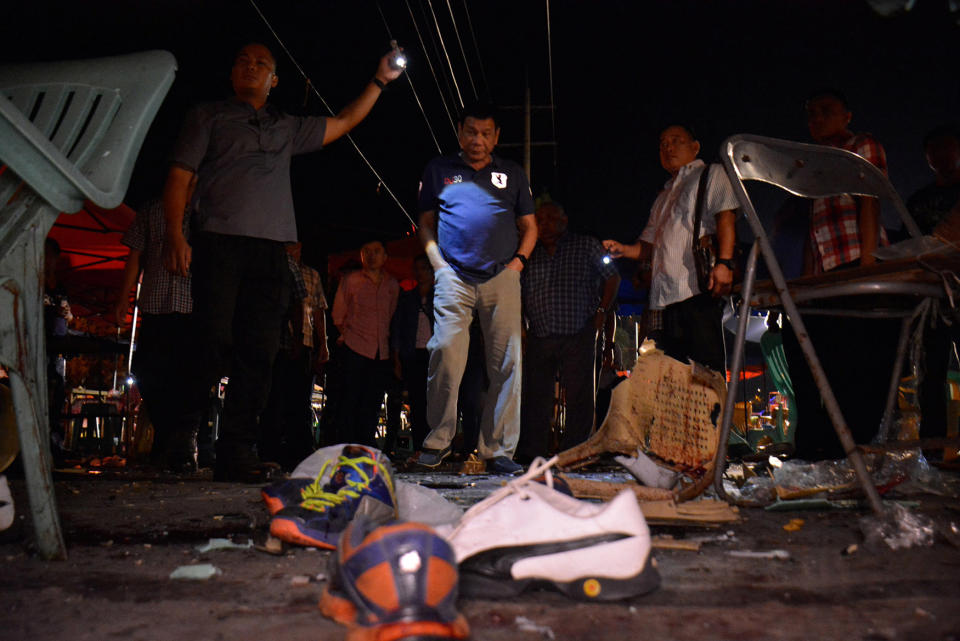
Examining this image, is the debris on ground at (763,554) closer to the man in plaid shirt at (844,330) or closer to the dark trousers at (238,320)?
the man in plaid shirt at (844,330)

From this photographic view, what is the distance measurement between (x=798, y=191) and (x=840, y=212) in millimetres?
1102

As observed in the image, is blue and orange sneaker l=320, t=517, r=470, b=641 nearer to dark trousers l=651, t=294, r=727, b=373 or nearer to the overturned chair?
the overturned chair

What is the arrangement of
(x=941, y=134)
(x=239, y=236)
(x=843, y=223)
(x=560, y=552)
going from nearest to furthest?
(x=560, y=552) → (x=239, y=236) → (x=843, y=223) → (x=941, y=134)

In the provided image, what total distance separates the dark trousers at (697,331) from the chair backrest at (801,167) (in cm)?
88

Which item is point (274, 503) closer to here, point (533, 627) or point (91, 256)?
point (533, 627)

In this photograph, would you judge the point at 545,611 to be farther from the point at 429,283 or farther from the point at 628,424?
the point at 429,283

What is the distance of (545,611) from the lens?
39.7 inches

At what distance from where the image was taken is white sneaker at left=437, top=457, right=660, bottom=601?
104 cm

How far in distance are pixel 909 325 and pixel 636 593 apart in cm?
205

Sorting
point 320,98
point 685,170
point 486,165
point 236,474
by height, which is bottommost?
point 236,474

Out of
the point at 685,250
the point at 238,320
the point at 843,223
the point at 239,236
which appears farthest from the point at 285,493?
the point at 843,223

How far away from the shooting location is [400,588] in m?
0.84

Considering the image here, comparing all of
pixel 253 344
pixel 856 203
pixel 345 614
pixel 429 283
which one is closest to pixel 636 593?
pixel 345 614

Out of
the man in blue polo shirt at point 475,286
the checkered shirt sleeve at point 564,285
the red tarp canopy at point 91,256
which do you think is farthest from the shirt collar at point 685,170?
the red tarp canopy at point 91,256
